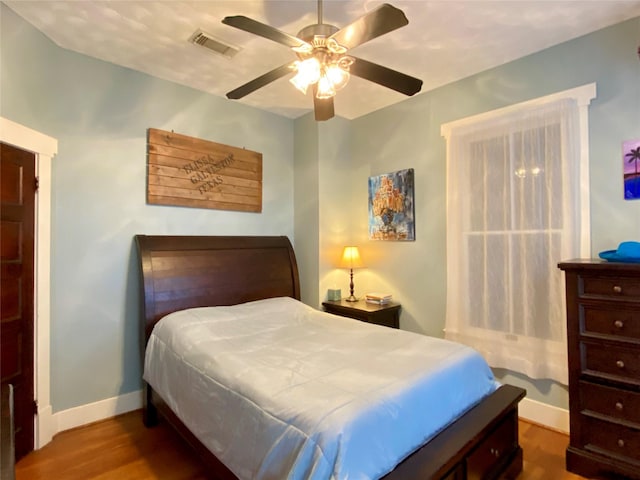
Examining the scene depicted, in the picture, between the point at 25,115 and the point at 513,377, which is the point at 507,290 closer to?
the point at 513,377

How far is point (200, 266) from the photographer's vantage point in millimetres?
2990

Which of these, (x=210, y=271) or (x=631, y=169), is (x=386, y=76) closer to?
(x=631, y=169)

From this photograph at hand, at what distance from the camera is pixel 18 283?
2.19 m

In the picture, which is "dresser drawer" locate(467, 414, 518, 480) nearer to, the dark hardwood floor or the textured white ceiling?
the dark hardwood floor

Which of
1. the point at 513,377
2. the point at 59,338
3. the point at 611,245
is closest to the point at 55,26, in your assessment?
the point at 59,338

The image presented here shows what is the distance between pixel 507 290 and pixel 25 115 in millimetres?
3616

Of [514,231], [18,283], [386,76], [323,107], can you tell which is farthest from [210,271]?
[514,231]

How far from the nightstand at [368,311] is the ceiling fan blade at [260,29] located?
89.6 inches

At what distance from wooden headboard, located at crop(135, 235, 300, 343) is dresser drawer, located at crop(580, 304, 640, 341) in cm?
241

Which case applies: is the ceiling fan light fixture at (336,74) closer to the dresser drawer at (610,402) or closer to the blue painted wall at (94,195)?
the blue painted wall at (94,195)

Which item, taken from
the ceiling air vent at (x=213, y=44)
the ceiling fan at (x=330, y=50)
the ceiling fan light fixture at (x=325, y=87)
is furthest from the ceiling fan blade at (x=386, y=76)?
the ceiling air vent at (x=213, y=44)

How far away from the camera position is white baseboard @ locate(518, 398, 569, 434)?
7.91ft

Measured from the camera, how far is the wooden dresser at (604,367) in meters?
1.85

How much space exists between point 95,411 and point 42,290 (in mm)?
1037
